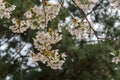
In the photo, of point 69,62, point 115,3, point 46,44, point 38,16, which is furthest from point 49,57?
point 69,62

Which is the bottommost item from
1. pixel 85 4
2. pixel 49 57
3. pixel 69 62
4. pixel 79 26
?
pixel 69 62

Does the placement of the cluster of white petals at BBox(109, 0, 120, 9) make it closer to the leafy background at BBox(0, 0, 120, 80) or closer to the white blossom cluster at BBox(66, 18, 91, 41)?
the white blossom cluster at BBox(66, 18, 91, 41)

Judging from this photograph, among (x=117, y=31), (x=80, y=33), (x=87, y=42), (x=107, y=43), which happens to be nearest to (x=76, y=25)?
(x=80, y=33)

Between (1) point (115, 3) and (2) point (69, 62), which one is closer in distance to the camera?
(1) point (115, 3)

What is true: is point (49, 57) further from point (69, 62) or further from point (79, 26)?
point (69, 62)

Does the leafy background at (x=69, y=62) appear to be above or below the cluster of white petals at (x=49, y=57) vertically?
below

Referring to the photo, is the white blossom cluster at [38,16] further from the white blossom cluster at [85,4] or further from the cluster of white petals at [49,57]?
the white blossom cluster at [85,4]

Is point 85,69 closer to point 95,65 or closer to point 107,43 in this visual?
point 95,65

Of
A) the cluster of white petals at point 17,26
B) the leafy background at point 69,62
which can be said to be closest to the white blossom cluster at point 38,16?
the cluster of white petals at point 17,26

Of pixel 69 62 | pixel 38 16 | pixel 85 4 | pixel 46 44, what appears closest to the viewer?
pixel 46 44

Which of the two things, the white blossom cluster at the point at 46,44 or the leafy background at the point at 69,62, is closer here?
the white blossom cluster at the point at 46,44

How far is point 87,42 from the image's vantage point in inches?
171

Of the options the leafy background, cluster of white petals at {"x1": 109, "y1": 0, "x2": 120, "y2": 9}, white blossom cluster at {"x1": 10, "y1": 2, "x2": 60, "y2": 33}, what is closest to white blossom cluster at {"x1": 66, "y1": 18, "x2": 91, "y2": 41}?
white blossom cluster at {"x1": 10, "y1": 2, "x2": 60, "y2": 33}

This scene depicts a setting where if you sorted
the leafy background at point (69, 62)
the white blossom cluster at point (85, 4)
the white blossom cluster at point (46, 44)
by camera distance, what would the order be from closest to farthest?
the white blossom cluster at point (46, 44)
the white blossom cluster at point (85, 4)
the leafy background at point (69, 62)
